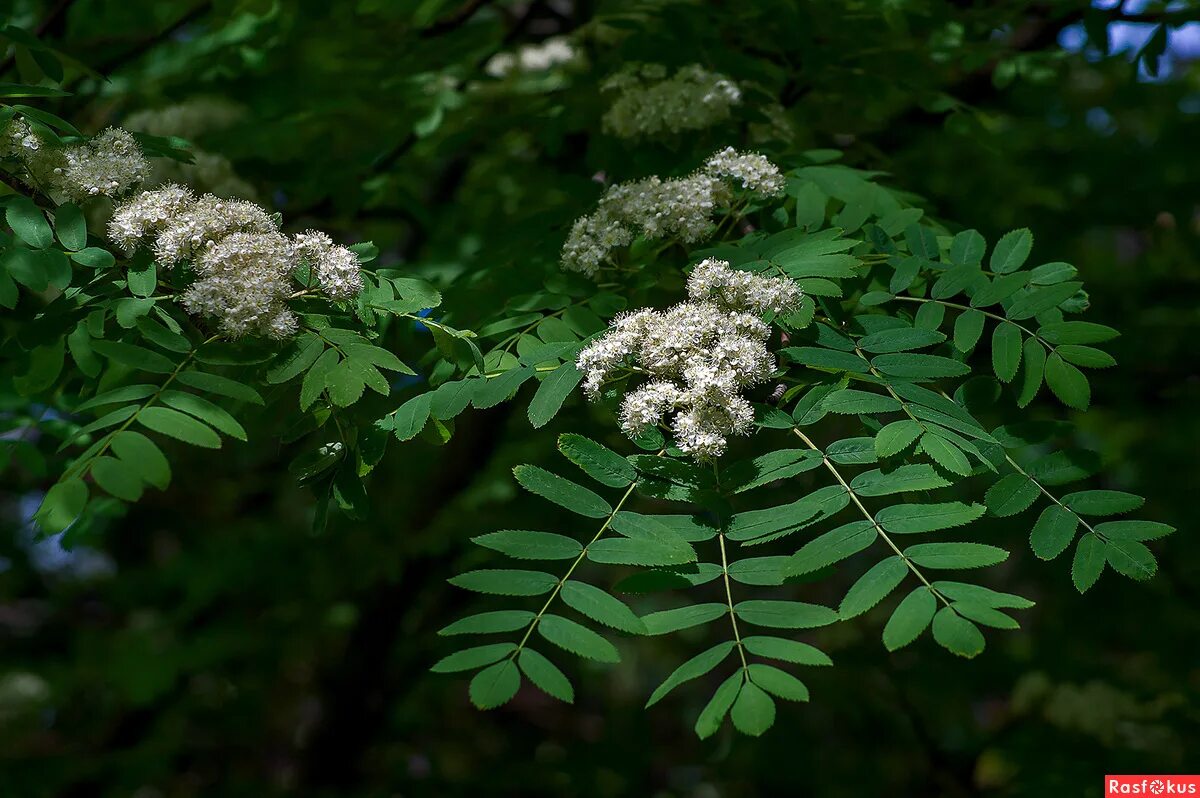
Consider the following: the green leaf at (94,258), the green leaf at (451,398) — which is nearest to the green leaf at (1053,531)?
the green leaf at (451,398)

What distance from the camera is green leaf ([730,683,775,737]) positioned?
4.88ft

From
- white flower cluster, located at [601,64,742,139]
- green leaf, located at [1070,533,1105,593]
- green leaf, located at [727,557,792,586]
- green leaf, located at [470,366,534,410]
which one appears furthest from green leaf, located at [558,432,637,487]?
white flower cluster, located at [601,64,742,139]

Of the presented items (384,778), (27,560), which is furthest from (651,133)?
(27,560)

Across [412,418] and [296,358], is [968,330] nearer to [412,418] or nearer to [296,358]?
[412,418]

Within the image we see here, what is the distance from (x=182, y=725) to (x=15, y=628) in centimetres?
124

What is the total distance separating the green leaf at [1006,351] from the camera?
1.90 m

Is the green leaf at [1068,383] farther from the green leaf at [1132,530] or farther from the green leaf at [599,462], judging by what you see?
the green leaf at [599,462]

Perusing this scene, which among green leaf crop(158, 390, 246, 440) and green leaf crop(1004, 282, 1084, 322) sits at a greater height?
green leaf crop(158, 390, 246, 440)

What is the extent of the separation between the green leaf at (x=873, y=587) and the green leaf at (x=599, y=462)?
1.39 feet

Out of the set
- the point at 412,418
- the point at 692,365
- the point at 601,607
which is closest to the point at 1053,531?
the point at 692,365

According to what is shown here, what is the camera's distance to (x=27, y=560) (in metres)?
4.77

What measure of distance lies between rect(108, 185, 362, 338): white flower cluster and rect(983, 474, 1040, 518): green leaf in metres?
1.23

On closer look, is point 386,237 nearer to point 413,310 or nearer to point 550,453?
point 550,453

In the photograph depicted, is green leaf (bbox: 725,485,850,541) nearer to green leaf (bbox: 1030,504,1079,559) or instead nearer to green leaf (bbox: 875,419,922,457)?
green leaf (bbox: 875,419,922,457)
